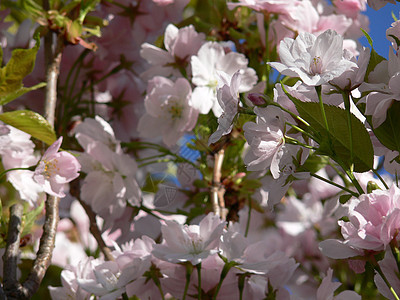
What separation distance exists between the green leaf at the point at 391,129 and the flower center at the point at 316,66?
0.07 metres

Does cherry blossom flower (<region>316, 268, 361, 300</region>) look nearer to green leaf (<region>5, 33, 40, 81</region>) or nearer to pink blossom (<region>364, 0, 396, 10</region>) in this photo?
pink blossom (<region>364, 0, 396, 10</region>)

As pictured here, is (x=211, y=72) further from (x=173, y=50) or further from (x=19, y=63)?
(x=19, y=63)

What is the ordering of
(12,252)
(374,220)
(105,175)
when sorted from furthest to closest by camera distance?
(105,175)
(12,252)
(374,220)

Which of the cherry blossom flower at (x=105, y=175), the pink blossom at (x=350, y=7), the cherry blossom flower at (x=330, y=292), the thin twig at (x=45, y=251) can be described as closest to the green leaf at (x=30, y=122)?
the thin twig at (x=45, y=251)

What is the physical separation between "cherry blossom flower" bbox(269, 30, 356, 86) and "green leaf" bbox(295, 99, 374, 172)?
0.12 ft

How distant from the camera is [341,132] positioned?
2.08ft

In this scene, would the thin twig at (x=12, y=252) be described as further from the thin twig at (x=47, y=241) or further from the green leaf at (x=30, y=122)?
the green leaf at (x=30, y=122)

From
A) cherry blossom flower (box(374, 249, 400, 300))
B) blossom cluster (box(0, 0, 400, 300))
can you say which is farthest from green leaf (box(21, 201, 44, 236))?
cherry blossom flower (box(374, 249, 400, 300))

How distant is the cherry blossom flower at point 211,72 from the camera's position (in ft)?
3.35

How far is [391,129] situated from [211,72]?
1.61 feet

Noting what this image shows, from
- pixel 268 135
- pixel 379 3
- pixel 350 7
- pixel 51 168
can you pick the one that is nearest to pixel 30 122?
pixel 51 168

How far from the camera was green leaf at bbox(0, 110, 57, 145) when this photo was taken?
2.70ft

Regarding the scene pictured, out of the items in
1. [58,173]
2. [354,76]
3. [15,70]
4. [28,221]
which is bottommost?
[28,221]

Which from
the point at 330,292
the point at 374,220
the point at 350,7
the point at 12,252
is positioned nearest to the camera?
the point at 374,220
